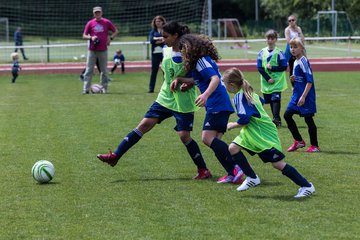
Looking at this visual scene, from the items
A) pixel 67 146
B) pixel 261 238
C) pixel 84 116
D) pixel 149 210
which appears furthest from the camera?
pixel 84 116

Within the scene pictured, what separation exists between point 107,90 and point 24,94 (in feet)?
6.93

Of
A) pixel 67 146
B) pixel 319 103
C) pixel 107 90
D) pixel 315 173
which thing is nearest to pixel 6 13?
pixel 107 90

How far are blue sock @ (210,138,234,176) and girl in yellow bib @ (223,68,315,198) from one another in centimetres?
36

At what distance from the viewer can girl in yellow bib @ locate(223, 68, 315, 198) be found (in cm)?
740

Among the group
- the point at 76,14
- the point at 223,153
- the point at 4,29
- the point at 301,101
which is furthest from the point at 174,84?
the point at 4,29

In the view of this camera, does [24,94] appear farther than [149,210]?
Yes

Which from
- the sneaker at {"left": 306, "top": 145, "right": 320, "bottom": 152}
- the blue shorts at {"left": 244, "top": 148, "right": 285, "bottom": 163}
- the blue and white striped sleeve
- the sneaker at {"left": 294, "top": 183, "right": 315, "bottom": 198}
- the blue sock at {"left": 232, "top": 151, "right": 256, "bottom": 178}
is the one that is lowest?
the sneaker at {"left": 306, "top": 145, "right": 320, "bottom": 152}

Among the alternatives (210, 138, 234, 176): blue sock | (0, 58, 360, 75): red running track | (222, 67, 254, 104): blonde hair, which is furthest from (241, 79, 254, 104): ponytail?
(0, 58, 360, 75): red running track

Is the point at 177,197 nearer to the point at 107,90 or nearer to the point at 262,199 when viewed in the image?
the point at 262,199

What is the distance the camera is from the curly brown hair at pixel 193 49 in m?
7.71

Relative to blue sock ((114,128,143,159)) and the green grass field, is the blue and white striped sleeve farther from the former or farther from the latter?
blue sock ((114,128,143,159))

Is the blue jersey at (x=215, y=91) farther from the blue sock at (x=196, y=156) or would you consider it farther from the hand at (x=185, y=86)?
the blue sock at (x=196, y=156)

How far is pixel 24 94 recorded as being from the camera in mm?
19141

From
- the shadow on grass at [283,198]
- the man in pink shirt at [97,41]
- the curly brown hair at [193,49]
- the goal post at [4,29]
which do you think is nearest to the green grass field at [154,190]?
the shadow on grass at [283,198]
